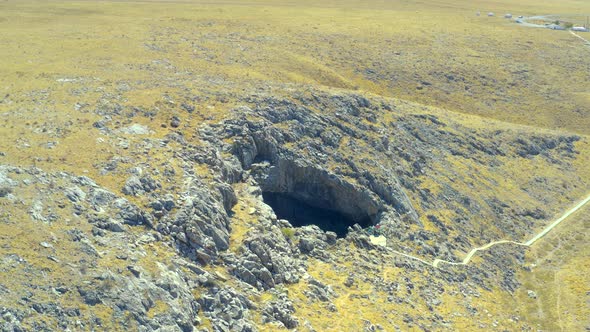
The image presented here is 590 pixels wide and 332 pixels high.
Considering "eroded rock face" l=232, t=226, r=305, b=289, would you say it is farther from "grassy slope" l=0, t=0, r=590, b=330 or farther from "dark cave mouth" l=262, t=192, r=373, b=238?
"dark cave mouth" l=262, t=192, r=373, b=238

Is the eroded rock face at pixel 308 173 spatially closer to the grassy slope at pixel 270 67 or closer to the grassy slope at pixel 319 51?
the grassy slope at pixel 270 67

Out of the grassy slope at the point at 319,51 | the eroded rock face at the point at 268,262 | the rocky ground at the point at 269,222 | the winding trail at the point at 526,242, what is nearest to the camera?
the rocky ground at the point at 269,222

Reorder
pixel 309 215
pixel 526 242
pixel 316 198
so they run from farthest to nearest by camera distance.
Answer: pixel 526 242 → pixel 309 215 → pixel 316 198

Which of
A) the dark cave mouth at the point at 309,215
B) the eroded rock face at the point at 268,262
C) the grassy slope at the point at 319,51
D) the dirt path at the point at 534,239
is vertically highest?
the grassy slope at the point at 319,51

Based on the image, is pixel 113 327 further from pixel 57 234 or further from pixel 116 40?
pixel 116 40

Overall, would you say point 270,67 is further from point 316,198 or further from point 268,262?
point 268,262

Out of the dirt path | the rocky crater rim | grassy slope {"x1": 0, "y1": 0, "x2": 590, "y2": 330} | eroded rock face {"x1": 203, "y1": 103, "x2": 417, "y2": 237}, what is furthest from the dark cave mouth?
grassy slope {"x1": 0, "y1": 0, "x2": 590, "y2": 330}

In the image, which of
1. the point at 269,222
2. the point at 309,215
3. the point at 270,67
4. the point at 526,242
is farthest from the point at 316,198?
the point at 270,67

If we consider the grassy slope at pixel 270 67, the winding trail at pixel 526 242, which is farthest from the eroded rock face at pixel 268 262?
the winding trail at pixel 526 242
